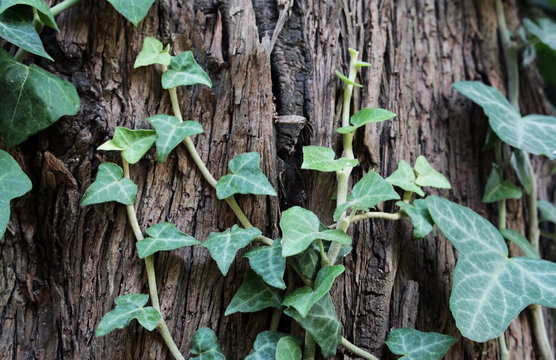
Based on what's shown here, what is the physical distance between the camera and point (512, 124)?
45.5 inches

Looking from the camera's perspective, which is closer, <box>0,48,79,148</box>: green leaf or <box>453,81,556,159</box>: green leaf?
<box>0,48,79,148</box>: green leaf

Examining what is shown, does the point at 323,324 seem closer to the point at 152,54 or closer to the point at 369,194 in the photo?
the point at 369,194

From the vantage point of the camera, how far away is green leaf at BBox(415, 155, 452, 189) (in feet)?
3.42

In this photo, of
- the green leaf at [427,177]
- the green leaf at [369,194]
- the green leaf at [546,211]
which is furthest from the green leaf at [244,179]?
the green leaf at [546,211]

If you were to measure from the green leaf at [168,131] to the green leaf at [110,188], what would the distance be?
9cm

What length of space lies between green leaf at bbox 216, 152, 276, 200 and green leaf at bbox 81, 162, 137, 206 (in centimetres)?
19

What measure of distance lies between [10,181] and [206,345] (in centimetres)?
53

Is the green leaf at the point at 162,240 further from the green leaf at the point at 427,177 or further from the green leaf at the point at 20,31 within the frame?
the green leaf at the point at 427,177

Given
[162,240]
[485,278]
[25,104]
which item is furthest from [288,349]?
[25,104]

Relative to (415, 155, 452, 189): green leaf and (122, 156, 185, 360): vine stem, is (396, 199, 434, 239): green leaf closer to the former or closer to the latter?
(415, 155, 452, 189): green leaf

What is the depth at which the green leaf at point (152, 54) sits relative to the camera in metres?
0.99

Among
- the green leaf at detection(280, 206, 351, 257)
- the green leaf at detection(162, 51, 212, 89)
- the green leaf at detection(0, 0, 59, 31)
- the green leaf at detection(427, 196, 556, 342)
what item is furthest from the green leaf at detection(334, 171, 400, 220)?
the green leaf at detection(0, 0, 59, 31)

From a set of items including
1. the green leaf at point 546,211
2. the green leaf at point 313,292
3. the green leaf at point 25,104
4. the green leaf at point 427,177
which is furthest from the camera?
the green leaf at point 546,211

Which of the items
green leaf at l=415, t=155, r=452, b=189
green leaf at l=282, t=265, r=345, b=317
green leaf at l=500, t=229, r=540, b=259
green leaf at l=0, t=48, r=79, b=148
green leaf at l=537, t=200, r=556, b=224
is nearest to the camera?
green leaf at l=282, t=265, r=345, b=317
